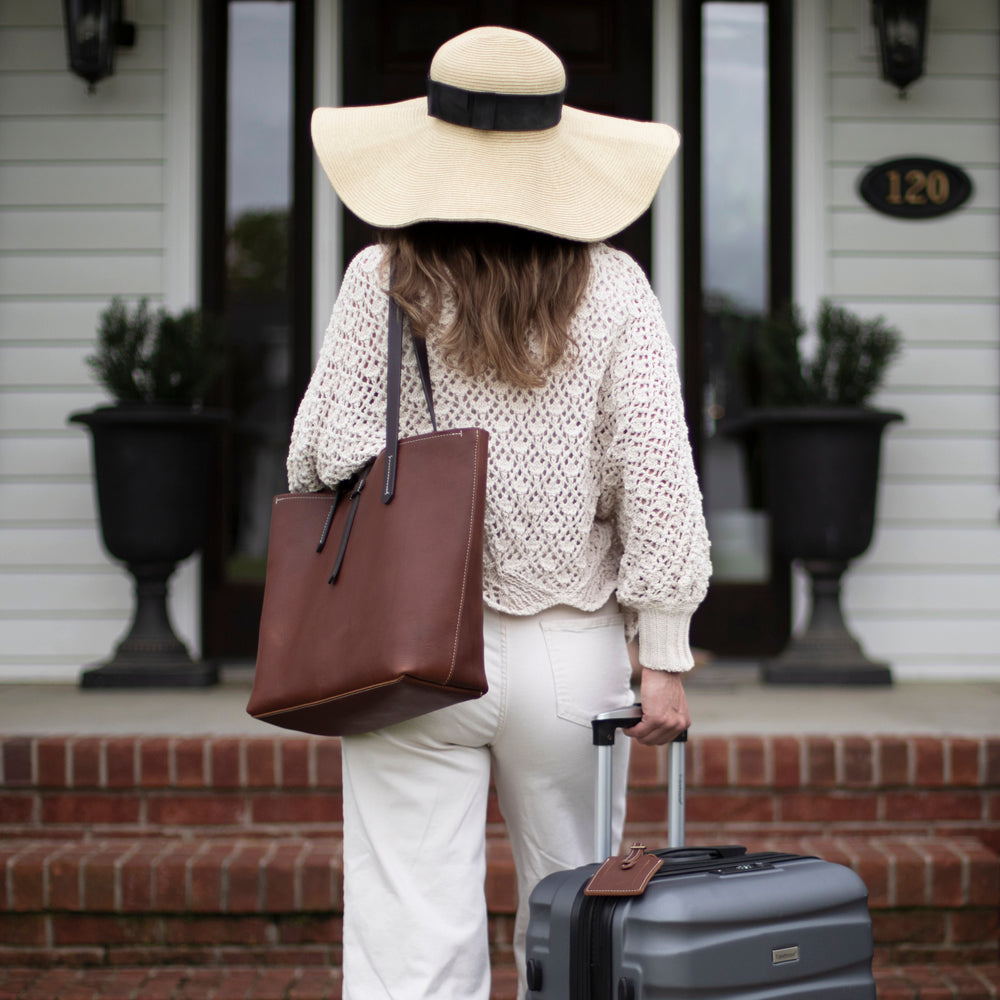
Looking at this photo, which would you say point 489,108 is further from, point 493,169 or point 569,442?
point 569,442

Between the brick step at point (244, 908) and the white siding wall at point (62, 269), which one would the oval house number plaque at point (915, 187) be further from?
the white siding wall at point (62, 269)

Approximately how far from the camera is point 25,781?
2.70 m

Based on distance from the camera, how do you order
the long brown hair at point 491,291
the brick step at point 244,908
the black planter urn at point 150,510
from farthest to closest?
the black planter urn at point 150,510 < the brick step at point 244,908 < the long brown hair at point 491,291

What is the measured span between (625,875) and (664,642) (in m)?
0.28

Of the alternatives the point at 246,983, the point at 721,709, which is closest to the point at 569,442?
the point at 246,983

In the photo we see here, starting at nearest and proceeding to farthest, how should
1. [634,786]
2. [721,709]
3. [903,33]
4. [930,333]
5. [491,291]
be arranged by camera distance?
[491,291]
[634,786]
[721,709]
[903,33]
[930,333]

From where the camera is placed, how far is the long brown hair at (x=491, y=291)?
52.6 inches

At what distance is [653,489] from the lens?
55.1 inches

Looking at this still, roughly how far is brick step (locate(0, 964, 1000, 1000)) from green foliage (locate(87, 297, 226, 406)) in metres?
1.71

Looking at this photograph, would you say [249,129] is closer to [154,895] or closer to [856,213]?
[856,213]

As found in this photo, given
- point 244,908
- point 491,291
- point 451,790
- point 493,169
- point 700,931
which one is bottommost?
point 244,908

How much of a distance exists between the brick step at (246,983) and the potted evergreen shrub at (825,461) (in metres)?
1.23

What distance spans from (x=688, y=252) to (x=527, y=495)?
2835mm

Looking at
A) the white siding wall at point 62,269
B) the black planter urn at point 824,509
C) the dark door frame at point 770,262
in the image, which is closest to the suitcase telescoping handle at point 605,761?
the black planter urn at point 824,509
